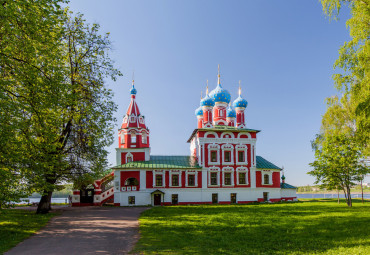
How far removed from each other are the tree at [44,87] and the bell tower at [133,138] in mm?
12873

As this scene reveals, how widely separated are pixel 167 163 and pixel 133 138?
15.6ft

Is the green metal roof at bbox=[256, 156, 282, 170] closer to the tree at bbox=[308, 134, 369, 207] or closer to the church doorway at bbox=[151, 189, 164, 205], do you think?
the tree at bbox=[308, 134, 369, 207]

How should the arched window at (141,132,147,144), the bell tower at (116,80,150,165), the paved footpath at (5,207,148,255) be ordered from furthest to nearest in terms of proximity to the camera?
the arched window at (141,132,147,144) < the bell tower at (116,80,150,165) < the paved footpath at (5,207,148,255)

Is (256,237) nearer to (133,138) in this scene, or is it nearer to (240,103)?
(133,138)

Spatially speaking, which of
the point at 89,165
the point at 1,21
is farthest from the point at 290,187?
the point at 1,21

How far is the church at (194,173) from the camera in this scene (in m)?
31.4

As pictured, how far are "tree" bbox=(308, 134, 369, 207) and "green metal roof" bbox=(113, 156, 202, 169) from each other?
12464 mm

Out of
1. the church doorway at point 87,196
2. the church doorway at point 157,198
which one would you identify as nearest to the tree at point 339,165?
the church doorway at point 157,198

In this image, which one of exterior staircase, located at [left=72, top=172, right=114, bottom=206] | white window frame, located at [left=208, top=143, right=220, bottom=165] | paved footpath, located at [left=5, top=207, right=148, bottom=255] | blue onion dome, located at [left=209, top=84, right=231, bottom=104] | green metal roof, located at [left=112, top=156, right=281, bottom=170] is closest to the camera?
paved footpath, located at [left=5, top=207, right=148, bottom=255]

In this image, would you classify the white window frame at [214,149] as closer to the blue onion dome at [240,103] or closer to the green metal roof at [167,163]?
the green metal roof at [167,163]

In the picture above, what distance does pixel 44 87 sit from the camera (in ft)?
41.7

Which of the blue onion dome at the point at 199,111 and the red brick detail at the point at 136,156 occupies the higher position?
the blue onion dome at the point at 199,111

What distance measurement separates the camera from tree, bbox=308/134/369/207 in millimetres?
24328

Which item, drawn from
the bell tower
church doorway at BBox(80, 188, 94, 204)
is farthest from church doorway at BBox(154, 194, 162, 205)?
church doorway at BBox(80, 188, 94, 204)
